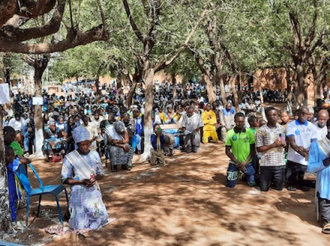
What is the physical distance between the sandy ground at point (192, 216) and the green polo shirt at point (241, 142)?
24.6 inches

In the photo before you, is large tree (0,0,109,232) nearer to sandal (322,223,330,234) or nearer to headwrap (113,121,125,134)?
headwrap (113,121,125,134)

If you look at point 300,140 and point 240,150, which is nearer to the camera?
point 300,140

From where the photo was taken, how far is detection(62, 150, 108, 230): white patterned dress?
537 cm

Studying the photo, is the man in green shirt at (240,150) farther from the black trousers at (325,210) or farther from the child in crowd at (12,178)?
the child in crowd at (12,178)

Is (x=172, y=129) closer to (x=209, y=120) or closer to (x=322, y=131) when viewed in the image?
(x=209, y=120)

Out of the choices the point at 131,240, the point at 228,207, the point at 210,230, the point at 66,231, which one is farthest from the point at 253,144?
the point at 66,231

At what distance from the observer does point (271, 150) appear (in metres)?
6.80

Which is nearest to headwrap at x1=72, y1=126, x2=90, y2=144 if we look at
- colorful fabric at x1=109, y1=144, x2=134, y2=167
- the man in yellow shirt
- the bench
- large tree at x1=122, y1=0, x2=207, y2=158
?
colorful fabric at x1=109, y1=144, x2=134, y2=167

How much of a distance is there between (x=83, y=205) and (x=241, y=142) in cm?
320

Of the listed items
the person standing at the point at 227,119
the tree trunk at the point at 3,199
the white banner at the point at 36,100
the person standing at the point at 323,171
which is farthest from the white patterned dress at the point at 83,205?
the person standing at the point at 227,119

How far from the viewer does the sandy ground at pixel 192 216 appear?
4.98 meters

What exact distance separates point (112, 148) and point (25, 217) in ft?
12.8

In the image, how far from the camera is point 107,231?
17.4ft

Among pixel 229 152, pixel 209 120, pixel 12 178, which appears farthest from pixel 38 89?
pixel 229 152
